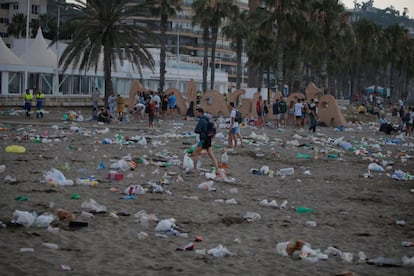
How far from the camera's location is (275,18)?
40.7 meters

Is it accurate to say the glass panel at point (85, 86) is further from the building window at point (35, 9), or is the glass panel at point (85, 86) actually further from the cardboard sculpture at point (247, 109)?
the building window at point (35, 9)

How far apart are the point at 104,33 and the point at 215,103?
8.53 m

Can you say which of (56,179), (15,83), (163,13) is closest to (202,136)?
(56,179)

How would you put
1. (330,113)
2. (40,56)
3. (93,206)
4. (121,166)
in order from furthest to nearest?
(40,56) < (330,113) < (121,166) < (93,206)

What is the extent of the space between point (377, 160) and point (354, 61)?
49.7 metres

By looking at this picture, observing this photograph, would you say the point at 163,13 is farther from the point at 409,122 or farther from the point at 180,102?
the point at 409,122

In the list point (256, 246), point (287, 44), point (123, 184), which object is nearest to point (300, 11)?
point (287, 44)

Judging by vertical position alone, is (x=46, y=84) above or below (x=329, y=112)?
above

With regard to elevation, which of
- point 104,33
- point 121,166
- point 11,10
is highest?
point 11,10

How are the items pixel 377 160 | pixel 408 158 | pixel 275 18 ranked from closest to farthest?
1. pixel 377 160
2. pixel 408 158
3. pixel 275 18

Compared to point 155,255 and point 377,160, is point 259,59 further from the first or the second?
point 155,255

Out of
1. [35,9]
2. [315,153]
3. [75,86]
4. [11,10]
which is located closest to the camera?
[315,153]

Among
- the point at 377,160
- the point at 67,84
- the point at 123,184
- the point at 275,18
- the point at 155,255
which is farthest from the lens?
the point at 67,84

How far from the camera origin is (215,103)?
37438 mm
